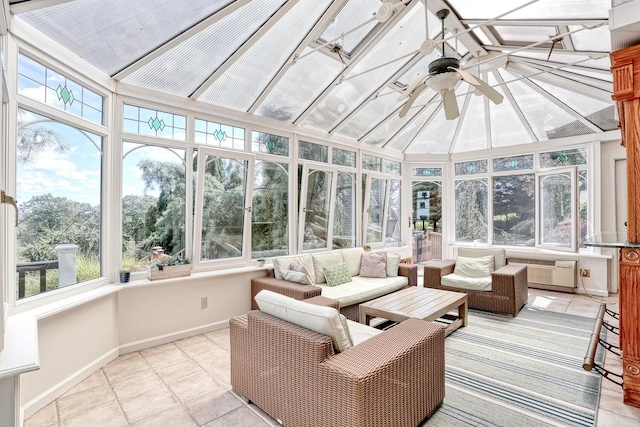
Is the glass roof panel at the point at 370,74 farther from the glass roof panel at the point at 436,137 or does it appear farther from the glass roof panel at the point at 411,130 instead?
the glass roof panel at the point at 436,137

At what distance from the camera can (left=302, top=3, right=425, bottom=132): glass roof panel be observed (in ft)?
12.7

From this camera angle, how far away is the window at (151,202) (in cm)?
353

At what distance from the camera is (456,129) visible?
6578mm

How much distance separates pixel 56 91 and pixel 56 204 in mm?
976

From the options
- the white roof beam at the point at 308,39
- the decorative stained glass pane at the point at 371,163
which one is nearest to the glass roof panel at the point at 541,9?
the white roof beam at the point at 308,39

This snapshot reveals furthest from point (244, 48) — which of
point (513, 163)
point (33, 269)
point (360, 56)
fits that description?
point (513, 163)

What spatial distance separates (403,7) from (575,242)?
5051mm

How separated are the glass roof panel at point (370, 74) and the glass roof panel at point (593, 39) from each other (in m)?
1.60

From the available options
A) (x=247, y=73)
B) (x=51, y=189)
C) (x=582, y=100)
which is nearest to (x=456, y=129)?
(x=582, y=100)

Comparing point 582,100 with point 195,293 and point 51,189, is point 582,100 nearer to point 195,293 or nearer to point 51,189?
point 195,293

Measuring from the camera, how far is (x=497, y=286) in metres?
4.43

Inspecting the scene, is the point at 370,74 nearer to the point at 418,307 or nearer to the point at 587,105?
the point at 418,307

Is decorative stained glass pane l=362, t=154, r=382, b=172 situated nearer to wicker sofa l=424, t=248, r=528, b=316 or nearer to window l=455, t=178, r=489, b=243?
window l=455, t=178, r=489, b=243

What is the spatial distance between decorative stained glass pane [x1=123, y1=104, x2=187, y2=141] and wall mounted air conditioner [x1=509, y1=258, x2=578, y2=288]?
6.22 meters
